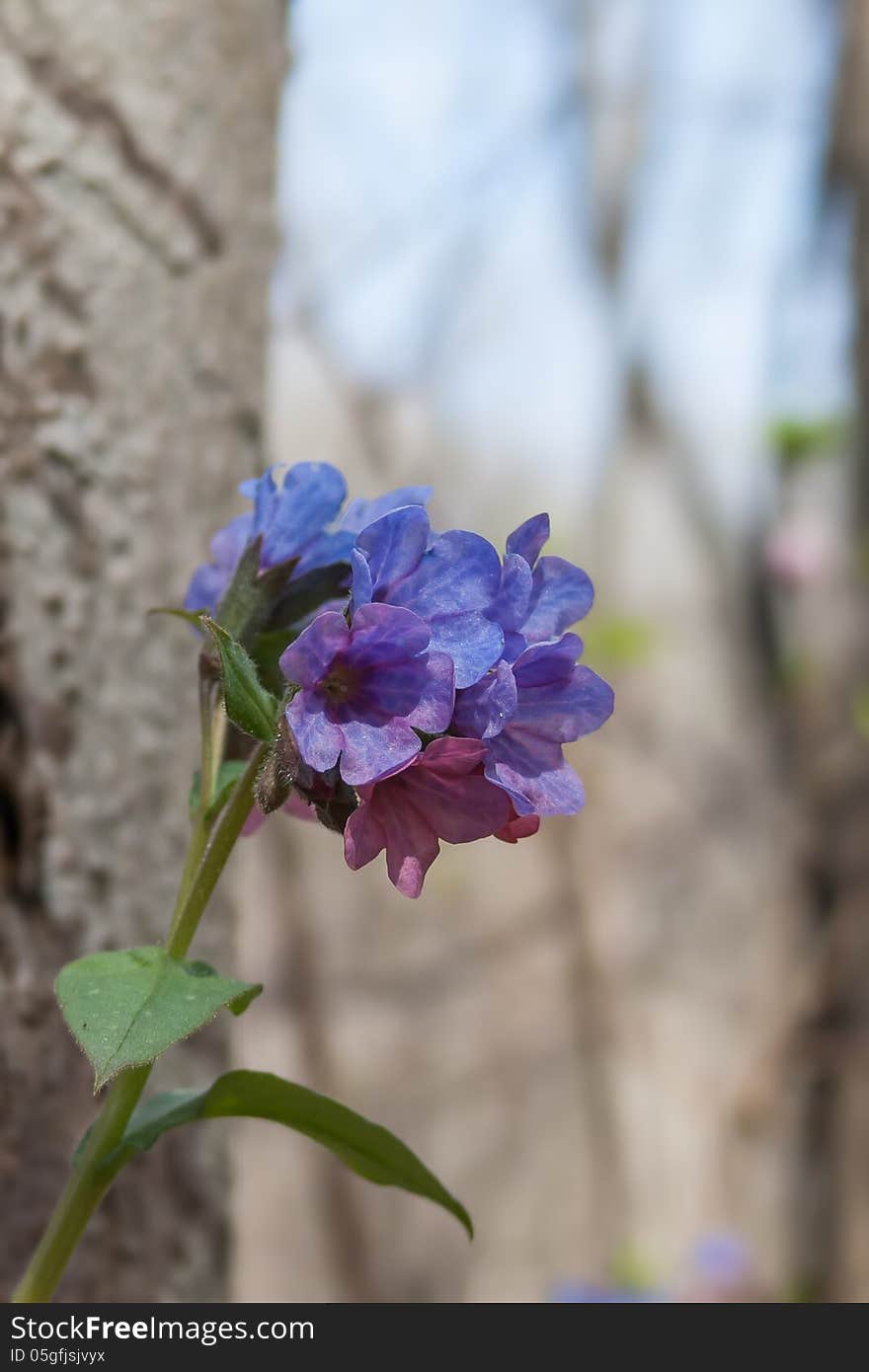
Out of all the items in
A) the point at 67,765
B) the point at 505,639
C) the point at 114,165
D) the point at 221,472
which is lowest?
the point at 67,765

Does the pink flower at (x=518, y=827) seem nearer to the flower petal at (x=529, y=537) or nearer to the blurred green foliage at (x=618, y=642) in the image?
the flower petal at (x=529, y=537)

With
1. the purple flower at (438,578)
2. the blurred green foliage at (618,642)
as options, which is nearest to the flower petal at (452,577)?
the purple flower at (438,578)

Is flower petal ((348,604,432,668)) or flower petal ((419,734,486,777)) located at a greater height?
flower petal ((348,604,432,668))

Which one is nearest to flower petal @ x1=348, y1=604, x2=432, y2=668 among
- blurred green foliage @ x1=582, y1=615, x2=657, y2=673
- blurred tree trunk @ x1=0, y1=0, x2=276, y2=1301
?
blurred tree trunk @ x1=0, y1=0, x2=276, y2=1301

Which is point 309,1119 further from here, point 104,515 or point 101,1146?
point 104,515

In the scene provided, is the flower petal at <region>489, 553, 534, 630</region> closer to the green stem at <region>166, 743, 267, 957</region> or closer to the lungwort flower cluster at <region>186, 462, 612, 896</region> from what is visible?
the lungwort flower cluster at <region>186, 462, 612, 896</region>

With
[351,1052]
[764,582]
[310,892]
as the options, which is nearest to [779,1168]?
[351,1052]

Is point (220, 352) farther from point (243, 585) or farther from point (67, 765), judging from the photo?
point (243, 585)
